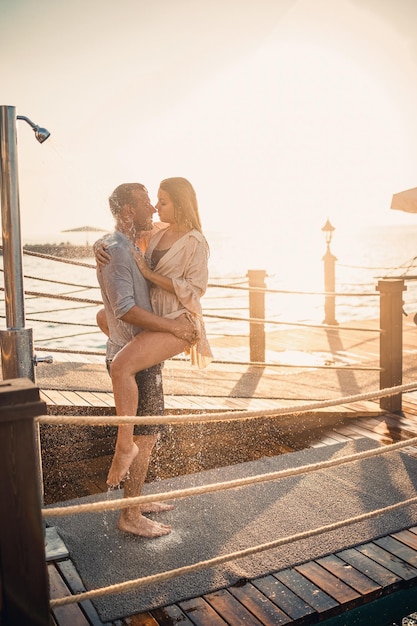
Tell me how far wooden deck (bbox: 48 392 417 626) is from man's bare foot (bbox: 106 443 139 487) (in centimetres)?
40

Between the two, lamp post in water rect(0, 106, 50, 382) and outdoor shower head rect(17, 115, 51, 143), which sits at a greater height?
outdoor shower head rect(17, 115, 51, 143)

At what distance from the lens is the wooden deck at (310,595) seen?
217 centimetres

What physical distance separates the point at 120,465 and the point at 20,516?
1180 millimetres

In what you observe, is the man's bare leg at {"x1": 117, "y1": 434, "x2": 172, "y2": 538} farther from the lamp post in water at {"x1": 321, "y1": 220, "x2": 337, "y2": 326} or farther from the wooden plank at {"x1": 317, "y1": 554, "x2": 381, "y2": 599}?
the lamp post in water at {"x1": 321, "y1": 220, "x2": 337, "y2": 326}

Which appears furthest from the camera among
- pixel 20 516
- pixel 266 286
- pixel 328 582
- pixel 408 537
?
pixel 266 286

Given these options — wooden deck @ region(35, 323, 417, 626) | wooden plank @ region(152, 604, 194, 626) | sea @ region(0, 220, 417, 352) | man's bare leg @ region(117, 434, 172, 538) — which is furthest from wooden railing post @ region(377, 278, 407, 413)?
wooden plank @ region(152, 604, 194, 626)

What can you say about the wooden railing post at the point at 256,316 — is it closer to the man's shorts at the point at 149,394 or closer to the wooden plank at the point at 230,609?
the man's shorts at the point at 149,394

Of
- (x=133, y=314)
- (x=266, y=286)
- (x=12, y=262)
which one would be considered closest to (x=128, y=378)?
(x=133, y=314)

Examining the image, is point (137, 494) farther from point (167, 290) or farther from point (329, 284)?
point (329, 284)

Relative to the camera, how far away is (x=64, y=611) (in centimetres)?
223

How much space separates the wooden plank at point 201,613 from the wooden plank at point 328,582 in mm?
459

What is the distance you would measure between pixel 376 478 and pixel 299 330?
6.74 m

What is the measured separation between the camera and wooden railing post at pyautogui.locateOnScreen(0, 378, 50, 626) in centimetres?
155

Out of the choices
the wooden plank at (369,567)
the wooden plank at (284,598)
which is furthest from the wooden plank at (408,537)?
the wooden plank at (284,598)
